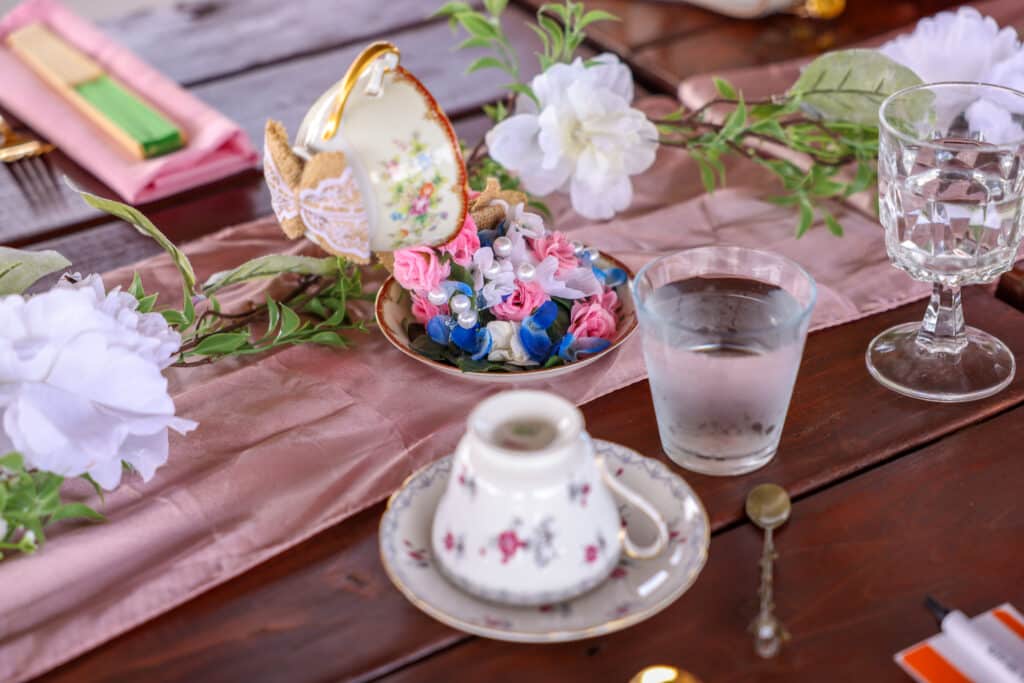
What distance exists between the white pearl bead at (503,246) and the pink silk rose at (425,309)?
55 mm

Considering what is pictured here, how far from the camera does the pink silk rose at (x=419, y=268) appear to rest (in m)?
0.76

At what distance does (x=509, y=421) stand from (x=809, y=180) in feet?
1.76

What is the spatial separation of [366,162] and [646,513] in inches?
10.6

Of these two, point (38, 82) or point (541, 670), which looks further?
point (38, 82)

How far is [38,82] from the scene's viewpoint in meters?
1.29

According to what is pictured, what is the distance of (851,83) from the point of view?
3.12 ft

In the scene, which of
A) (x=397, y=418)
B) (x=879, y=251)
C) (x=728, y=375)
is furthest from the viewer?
(x=879, y=251)

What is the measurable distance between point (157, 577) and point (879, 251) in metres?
0.63

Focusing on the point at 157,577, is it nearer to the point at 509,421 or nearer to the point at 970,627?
the point at 509,421

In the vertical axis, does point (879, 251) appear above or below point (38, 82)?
below

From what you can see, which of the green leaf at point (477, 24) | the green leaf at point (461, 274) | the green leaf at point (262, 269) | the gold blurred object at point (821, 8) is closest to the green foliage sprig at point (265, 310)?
the green leaf at point (262, 269)

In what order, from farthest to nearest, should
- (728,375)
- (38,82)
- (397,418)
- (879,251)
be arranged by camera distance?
1. (38,82)
2. (879,251)
3. (397,418)
4. (728,375)

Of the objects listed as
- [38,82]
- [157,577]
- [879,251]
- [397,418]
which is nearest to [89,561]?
[157,577]

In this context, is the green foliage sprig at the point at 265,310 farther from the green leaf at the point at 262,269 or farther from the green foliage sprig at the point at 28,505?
the green foliage sprig at the point at 28,505
